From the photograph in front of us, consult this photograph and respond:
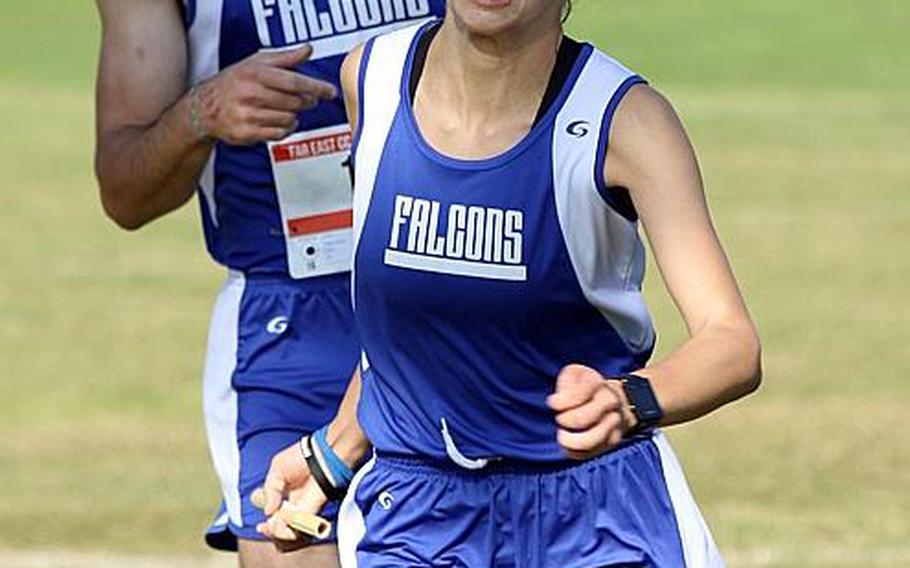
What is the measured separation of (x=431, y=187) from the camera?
16.6 ft

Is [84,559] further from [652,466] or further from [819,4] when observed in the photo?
[819,4]

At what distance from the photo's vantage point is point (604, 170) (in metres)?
4.95

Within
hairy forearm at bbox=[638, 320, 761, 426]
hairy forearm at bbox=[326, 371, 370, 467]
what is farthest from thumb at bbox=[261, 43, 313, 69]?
hairy forearm at bbox=[638, 320, 761, 426]

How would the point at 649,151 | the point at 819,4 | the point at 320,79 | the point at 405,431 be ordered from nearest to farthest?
the point at 649,151, the point at 405,431, the point at 320,79, the point at 819,4

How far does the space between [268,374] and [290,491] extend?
3.42 feet

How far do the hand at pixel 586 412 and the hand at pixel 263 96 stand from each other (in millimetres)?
1533

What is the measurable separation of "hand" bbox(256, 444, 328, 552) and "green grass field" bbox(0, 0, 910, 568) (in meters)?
1.62

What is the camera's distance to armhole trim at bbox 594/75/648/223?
495cm

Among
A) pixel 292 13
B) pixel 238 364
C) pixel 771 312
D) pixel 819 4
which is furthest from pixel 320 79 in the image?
pixel 819 4

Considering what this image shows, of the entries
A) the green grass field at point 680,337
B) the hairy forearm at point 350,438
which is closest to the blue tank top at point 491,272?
the hairy forearm at point 350,438

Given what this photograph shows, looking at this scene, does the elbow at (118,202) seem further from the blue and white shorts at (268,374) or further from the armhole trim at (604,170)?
the armhole trim at (604,170)

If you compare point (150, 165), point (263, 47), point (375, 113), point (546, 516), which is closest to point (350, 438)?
point (546, 516)

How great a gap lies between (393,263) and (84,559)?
521 cm

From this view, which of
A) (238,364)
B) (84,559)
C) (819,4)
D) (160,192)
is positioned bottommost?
(819,4)
